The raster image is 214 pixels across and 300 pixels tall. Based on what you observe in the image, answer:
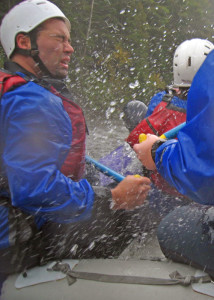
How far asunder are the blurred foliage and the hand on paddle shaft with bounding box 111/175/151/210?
16.1 metres

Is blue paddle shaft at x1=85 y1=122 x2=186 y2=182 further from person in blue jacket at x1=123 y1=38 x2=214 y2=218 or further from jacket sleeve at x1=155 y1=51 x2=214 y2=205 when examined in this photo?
jacket sleeve at x1=155 y1=51 x2=214 y2=205

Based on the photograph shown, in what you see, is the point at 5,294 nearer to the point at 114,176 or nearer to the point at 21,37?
the point at 114,176

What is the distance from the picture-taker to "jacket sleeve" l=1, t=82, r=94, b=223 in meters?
1.94

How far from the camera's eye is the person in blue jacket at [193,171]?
1.35 m

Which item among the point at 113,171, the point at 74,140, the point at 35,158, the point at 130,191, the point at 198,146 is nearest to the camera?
the point at 198,146

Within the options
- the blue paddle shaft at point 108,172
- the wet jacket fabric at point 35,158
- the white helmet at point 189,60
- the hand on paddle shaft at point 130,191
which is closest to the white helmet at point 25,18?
the wet jacket fabric at point 35,158

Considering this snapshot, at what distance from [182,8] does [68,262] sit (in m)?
27.5

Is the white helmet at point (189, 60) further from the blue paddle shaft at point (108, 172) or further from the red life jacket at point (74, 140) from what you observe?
the red life jacket at point (74, 140)

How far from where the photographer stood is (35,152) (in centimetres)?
196

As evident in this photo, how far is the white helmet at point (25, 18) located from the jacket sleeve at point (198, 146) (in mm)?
1563

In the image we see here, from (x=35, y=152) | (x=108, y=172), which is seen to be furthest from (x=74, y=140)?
(x=108, y=172)

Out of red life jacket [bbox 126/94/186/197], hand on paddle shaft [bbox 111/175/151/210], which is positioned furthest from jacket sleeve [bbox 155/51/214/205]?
red life jacket [bbox 126/94/186/197]

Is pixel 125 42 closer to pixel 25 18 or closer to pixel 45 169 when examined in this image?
pixel 25 18

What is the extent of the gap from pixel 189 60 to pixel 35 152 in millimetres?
2224
